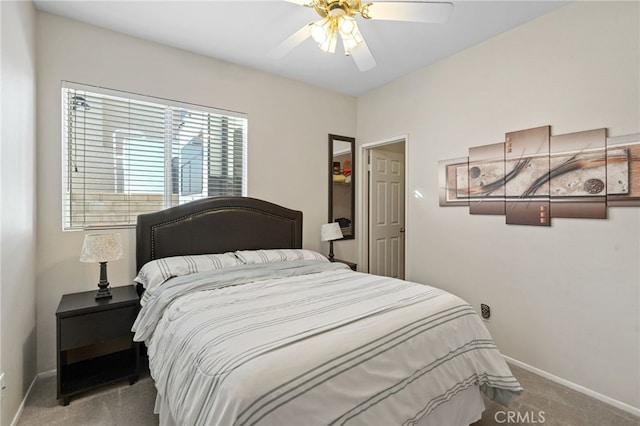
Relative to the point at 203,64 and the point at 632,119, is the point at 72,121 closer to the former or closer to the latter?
the point at 203,64

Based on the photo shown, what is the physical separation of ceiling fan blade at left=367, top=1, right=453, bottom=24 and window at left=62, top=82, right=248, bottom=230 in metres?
1.97

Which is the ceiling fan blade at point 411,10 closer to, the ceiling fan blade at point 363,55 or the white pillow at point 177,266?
the ceiling fan blade at point 363,55

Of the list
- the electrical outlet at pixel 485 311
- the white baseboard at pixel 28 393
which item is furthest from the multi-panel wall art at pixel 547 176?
the white baseboard at pixel 28 393

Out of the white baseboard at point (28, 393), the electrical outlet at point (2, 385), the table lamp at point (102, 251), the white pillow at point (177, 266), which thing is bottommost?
the white baseboard at point (28, 393)

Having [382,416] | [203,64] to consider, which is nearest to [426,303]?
[382,416]

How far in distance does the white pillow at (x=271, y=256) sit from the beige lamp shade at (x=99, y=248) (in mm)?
951

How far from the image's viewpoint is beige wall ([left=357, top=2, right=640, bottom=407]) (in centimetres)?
207

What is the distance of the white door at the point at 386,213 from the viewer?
423 cm

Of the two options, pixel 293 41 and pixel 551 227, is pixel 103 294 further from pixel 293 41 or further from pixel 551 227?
pixel 551 227

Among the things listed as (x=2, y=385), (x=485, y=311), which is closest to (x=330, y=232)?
(x=485, y=311)

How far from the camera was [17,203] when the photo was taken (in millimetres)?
1851

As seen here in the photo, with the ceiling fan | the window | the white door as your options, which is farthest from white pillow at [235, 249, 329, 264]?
the ceiling fan

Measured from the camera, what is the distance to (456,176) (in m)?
3.04

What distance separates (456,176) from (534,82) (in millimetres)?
962
